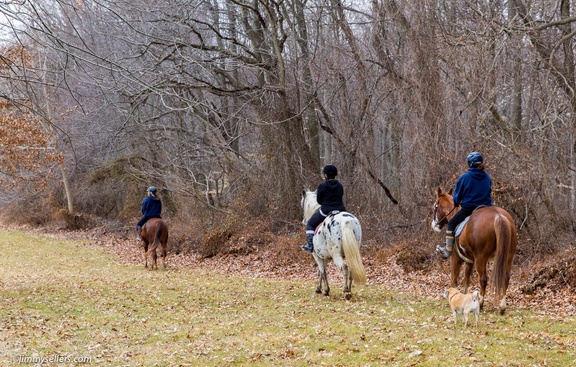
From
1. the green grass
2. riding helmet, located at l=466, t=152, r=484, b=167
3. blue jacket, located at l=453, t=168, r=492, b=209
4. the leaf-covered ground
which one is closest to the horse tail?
the green grass

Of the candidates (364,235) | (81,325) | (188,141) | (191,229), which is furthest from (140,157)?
(81,325)

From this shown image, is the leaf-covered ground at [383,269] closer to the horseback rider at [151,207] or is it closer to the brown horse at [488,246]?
the brown horse at [488,246]

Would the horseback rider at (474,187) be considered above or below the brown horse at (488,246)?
above

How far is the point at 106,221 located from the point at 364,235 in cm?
2036

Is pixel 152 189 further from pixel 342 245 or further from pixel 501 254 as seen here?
pixel 501 254

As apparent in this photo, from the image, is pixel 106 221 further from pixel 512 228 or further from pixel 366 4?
pixel 512 228

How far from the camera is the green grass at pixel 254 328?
7.38m

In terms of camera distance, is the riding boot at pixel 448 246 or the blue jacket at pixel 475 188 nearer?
the blue jacket at pixel 475 188

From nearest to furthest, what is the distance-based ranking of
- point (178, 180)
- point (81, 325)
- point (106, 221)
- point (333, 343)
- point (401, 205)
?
point (333, 343) → point (81, 325) → point (401, 205) → point (178, 180) → point (106, 221)

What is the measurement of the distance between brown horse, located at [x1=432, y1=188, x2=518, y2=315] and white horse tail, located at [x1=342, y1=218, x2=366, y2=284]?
1.63 meters

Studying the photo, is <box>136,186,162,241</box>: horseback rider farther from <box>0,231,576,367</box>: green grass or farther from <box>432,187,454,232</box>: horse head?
<box>432,187,454,232</box>: horse head

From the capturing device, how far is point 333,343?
791 cm

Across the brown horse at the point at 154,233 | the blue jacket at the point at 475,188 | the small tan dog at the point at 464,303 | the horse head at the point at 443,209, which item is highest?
the blue jacket at the point at 475,188

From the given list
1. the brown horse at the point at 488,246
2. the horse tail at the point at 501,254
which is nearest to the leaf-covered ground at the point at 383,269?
the brown horse at the point at 488,246
